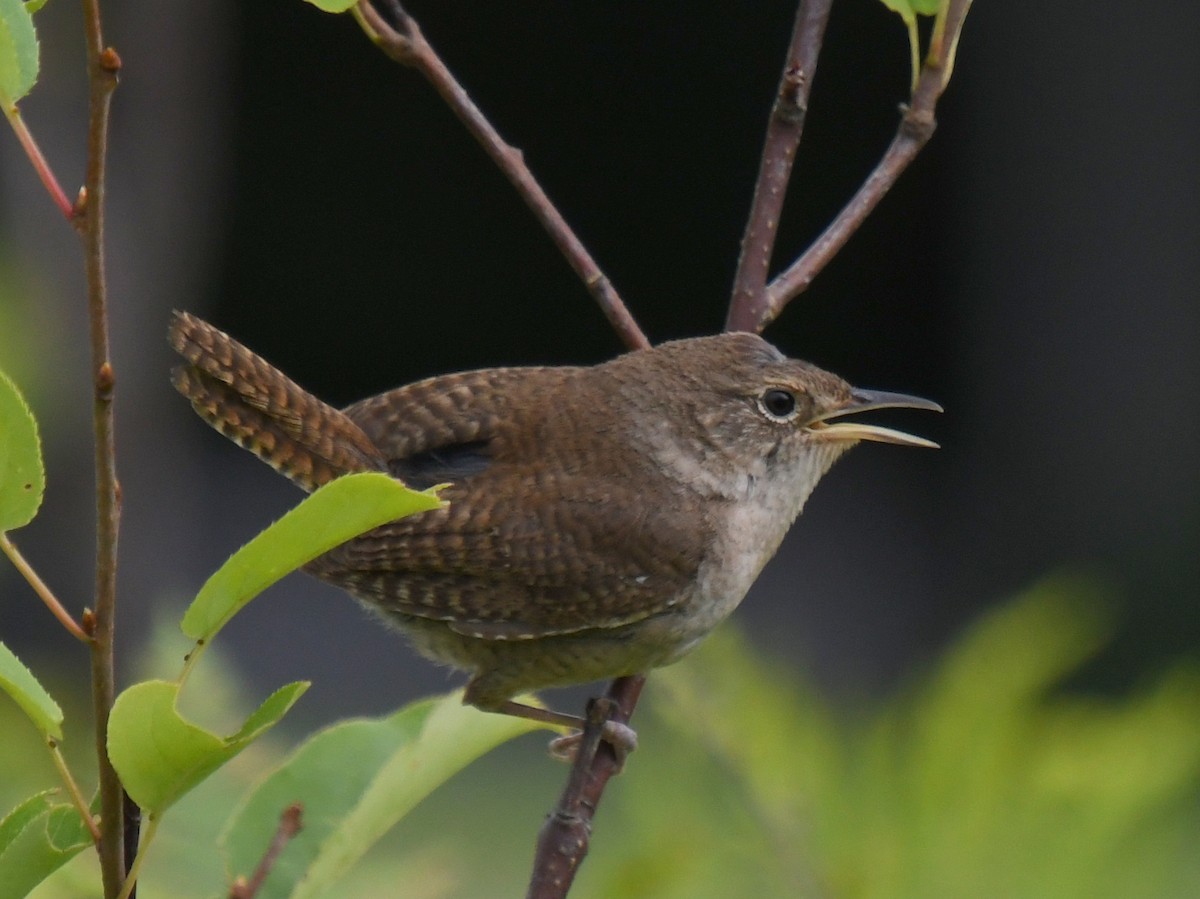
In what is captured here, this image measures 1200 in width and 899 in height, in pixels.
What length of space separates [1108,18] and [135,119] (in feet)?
17.2

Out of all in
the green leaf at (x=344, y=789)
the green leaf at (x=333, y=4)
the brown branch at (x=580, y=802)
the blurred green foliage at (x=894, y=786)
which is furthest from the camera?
the blurred green foliage at (x=894, y=786)

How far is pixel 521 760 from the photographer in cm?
816

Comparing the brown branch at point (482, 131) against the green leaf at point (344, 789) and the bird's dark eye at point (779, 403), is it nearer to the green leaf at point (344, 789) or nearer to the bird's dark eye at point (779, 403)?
the bird's dark eye at point (779, 403)

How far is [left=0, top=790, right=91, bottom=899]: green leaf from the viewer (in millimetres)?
1253

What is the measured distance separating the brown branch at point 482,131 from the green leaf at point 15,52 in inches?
27.1

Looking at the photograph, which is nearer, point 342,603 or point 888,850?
point 888,850

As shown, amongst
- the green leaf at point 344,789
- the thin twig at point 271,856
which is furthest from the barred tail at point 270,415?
the thin twig at point 271,856

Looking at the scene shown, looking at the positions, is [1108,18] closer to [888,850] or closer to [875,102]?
[875,102]

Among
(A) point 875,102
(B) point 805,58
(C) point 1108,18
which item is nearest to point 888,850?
(B) point 805,58

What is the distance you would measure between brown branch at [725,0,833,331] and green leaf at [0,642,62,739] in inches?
51.1

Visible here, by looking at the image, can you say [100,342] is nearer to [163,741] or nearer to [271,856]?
[163,741]

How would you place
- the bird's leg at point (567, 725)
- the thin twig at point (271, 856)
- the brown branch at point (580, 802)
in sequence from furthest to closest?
the bird's leg at point (567, 725) < the brown branch at point (580, 802) < the thin twig at point (271, 856)

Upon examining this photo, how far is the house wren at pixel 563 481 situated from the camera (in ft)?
8.53

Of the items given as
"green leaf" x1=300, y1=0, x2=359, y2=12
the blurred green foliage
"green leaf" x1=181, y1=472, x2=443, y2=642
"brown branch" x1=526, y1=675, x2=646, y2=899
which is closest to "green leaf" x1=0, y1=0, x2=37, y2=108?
"green leaf" x1=300, y1=0, x2=359, y2=12
